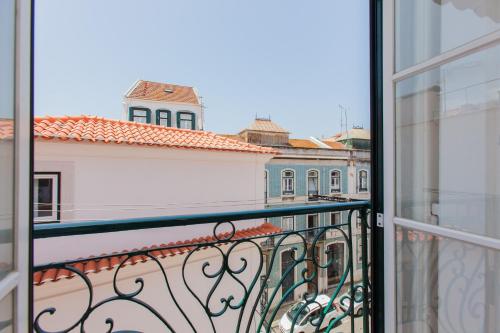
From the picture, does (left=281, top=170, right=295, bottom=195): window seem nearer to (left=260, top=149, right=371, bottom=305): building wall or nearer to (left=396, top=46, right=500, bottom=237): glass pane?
(left=260, top=149, right=371, bottom=305): building wall

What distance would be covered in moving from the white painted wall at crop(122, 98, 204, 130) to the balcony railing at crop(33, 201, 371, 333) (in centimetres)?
765

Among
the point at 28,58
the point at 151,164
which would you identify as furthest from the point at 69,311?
the point at 28,58

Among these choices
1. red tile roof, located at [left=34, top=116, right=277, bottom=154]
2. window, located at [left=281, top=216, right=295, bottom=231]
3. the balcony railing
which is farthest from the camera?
window, located at [left=281, top=216, right=295, bottom=231]

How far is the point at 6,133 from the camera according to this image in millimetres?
520

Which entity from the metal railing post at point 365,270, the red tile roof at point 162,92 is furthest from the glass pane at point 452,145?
the red tile roof at point 162,92

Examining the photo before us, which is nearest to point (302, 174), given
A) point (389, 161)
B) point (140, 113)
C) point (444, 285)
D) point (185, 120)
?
point (185, 120)

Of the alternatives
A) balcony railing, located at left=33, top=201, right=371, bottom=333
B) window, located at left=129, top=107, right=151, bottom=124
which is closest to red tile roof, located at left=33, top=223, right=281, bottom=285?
balcony railing, located at left=33, top=201, right=371, bottom=333

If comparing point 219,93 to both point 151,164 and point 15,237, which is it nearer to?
point 151,164

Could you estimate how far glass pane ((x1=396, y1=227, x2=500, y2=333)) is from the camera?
67cm

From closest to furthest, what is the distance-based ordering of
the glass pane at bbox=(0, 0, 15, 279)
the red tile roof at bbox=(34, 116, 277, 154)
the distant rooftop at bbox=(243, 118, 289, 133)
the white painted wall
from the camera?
the glass pane at bbox=(0, 0, 15, 279) → the red tile roof at bbox=(34, 116, 277, 154) → the white painted wall → the distant rooftop at bbox=(243, 118, 289, 133)

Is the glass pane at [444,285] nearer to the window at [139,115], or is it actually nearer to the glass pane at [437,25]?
the glass pane at [437,25]

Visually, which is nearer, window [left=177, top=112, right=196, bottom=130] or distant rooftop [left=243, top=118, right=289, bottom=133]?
window [left=177, top=112, right=196, bottom=130]

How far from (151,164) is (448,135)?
5.06 meters

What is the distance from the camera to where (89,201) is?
15.5ft
